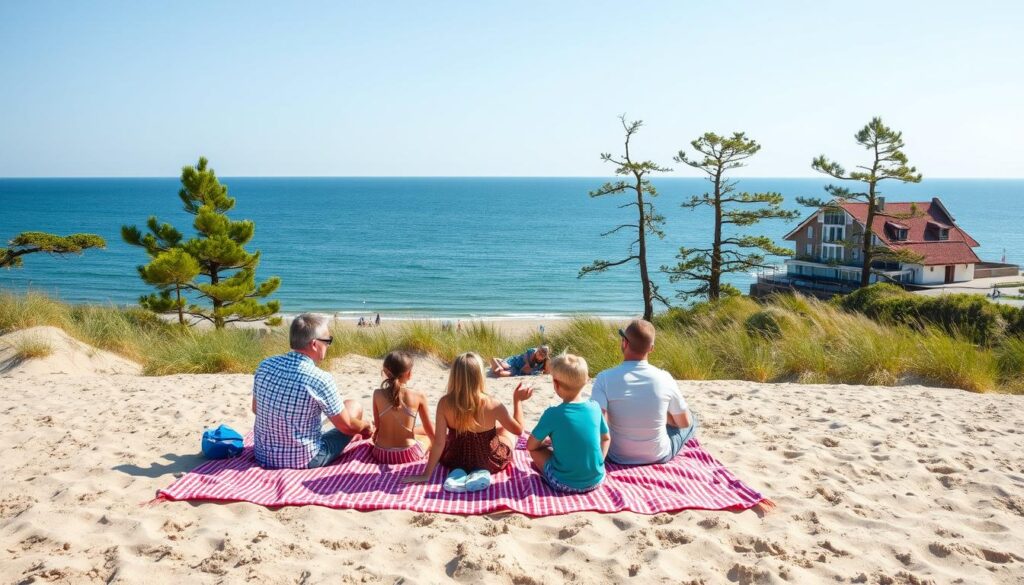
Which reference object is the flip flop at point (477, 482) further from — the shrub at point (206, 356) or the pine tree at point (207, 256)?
the pine tree at point (207, 256)

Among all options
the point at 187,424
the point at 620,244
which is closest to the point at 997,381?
the point at 187,424

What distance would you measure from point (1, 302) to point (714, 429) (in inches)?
462

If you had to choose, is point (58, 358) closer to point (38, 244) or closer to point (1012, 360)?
point (38, 244)

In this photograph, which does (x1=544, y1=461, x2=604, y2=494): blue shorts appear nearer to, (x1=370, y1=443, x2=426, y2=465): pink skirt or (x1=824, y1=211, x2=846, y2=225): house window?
(x1=370, y1=443, x2=426, y2=465): pink skirt

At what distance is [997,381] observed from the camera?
849 centimetres

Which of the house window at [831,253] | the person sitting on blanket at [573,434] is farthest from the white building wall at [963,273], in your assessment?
the person sitting on blanket at [573,434]

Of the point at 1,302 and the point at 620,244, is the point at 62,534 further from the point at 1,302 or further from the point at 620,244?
the point at 620,244

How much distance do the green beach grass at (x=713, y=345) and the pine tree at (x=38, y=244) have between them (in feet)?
3.49

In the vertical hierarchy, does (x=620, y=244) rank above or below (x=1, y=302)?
below

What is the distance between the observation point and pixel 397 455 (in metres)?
5.13

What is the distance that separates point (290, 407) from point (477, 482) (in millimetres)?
1437

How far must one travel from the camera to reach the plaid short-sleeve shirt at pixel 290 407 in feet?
15.8

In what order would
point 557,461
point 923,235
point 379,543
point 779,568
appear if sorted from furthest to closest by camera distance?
1. point 923,235
2. point 557,461
3. point 379,543
4. point 779,568

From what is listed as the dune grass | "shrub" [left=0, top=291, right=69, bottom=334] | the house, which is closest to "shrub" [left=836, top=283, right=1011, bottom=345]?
the dune grass
